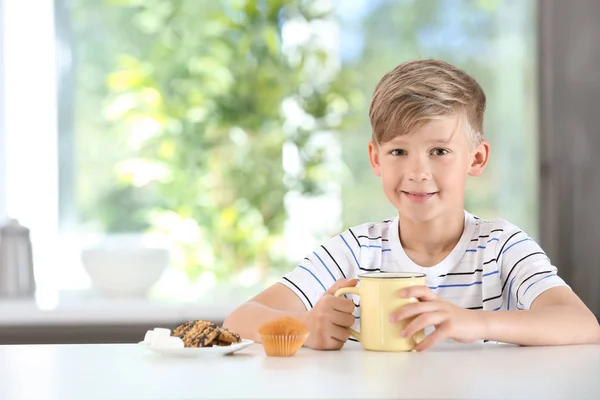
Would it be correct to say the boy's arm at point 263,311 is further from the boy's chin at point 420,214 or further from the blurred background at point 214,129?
the blurred background at point 214,129

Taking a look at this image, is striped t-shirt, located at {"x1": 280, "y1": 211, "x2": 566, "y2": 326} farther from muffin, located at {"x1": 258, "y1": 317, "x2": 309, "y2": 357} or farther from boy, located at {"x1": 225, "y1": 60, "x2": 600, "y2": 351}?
muffin, located at {"x1": 258, "y1": 317, "x2": 309, "y2": 357}

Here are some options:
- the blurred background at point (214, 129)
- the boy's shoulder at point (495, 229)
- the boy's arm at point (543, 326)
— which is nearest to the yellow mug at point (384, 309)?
→ the boy's arm at point (543, 326)

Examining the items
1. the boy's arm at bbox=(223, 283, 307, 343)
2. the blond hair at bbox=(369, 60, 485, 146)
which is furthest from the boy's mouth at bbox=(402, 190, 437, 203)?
the boy's arm at bbox=(223, 283, 307, 343)

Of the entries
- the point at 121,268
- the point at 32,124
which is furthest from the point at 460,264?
the point at 32,124

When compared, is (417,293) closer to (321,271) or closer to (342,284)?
(342,284)

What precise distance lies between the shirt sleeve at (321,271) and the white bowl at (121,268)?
102 cm

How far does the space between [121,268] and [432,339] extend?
5.02ft

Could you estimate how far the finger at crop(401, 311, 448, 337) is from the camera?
115cm

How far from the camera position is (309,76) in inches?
119

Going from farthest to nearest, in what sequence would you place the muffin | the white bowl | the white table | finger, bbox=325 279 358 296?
the white bowl → finger, bbox=325 279 358 296 → the muffin → the white table

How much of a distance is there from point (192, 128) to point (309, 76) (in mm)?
440

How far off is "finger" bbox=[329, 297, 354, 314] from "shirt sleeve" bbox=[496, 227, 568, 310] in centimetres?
33

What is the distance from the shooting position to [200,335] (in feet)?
3.89

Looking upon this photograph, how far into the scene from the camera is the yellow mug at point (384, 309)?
3.78ft
